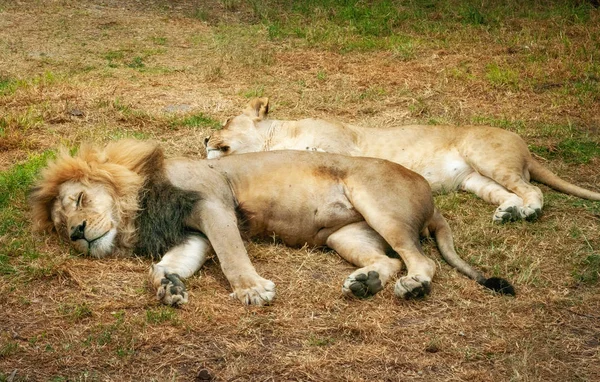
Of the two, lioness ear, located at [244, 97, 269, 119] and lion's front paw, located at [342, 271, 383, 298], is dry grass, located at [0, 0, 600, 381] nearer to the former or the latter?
lion's front paw, located at [342, 271, 383, 298]

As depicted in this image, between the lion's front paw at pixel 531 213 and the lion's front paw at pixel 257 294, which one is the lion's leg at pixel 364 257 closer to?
the lion's front paw at pixel 257 294

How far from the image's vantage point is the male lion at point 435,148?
18.6 feet

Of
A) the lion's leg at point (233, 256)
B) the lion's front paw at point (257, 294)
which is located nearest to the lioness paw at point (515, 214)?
the lion's leg at point (233, 256)

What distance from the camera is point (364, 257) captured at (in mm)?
4402

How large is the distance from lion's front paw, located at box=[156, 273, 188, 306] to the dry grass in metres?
0.06

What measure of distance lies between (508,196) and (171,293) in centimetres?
255

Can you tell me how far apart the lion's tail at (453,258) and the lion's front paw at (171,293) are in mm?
1402

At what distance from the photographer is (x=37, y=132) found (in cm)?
668

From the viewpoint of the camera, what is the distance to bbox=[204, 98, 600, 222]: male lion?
566 centimetres

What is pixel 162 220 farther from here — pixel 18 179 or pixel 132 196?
pixel 18 179

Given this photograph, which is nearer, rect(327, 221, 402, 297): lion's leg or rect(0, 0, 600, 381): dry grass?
rect(0, 0, 600, 381): dry grass

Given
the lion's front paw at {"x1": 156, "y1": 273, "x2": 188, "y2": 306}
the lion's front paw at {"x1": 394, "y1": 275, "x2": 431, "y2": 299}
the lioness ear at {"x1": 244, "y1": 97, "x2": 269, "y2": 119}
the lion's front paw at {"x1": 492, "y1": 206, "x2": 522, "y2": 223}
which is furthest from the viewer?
the lioness ear at {"x1": 244, "y1": 97, "x2": 269, "y2": 119}

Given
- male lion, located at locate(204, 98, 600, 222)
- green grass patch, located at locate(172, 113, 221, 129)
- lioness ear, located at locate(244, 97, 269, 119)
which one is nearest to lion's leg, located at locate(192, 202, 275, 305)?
male lion, located at locate(204, 98, 600, 222)

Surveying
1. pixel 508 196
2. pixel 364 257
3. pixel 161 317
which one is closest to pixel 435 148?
pixel 508 196
